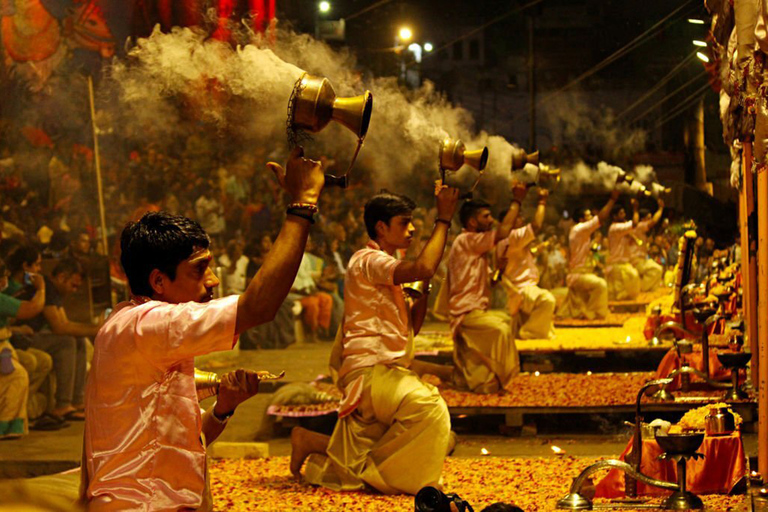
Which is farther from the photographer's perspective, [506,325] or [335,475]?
[506,325]

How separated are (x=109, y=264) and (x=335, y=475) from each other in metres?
6.40

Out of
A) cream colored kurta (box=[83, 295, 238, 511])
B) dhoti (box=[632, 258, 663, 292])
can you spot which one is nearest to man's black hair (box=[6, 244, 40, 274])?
cream colored kurta (box=[83, 295, 238, 511])

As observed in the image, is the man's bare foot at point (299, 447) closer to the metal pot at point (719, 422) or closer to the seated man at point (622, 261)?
the metal pot at point (719, 422)

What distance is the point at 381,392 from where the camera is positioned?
6.03m

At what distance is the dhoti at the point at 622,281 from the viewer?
55.4 feet

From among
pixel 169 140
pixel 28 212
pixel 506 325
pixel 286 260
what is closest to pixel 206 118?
pixel 169 140

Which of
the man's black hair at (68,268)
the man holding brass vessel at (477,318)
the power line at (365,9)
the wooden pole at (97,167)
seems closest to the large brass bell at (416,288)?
the man holding brass vessel at (477,318)

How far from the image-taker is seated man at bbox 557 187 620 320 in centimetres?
1680

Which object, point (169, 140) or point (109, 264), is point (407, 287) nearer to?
point (109, 264)

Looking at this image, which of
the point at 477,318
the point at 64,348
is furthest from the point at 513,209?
the point at 64,348

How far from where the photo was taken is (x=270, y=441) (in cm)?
878

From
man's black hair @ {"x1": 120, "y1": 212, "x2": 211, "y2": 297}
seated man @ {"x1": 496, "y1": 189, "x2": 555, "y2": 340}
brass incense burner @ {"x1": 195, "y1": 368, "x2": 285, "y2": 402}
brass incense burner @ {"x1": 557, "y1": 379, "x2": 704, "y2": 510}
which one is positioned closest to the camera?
man's black hair @ {"x1": 120, "y1": 212, "x2": 211, "y2": 297}

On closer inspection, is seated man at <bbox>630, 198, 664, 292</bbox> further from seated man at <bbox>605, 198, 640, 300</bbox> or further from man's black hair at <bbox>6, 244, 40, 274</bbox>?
man's black hair at <bbox>6, 244, 40, 274</bbox>

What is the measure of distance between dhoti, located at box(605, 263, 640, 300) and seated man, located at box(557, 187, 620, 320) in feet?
0.68
